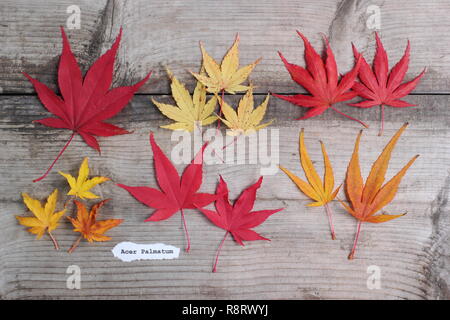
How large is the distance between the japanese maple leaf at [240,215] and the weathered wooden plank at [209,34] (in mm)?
241

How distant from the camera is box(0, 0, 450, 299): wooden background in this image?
2.74ft

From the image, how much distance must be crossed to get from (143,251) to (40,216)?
23 centimetres

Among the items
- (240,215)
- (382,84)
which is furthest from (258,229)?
(382,84)

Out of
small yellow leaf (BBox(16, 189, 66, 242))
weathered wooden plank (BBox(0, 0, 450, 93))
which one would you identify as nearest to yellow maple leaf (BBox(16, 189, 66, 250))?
small yellow leaf (BBox(16, 189, 66, 242))

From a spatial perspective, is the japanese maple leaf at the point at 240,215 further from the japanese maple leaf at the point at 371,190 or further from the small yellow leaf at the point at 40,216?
the small yellow leaf at the point at 40,216

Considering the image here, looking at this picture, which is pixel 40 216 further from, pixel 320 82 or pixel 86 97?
pixel 320 82

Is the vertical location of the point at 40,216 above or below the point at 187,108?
below

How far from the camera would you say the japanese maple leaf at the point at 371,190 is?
82cm

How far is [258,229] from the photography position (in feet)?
2.74

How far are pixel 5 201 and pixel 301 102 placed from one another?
67 cm

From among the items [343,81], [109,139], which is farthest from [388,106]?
[109,139]

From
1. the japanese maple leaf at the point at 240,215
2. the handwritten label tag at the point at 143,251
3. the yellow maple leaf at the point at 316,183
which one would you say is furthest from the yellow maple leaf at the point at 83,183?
the yellow maple leaf at the point at 316,183

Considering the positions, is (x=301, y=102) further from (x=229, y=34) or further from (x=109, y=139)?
(x=109, y=139)

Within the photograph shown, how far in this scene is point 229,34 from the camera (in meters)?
0.85
